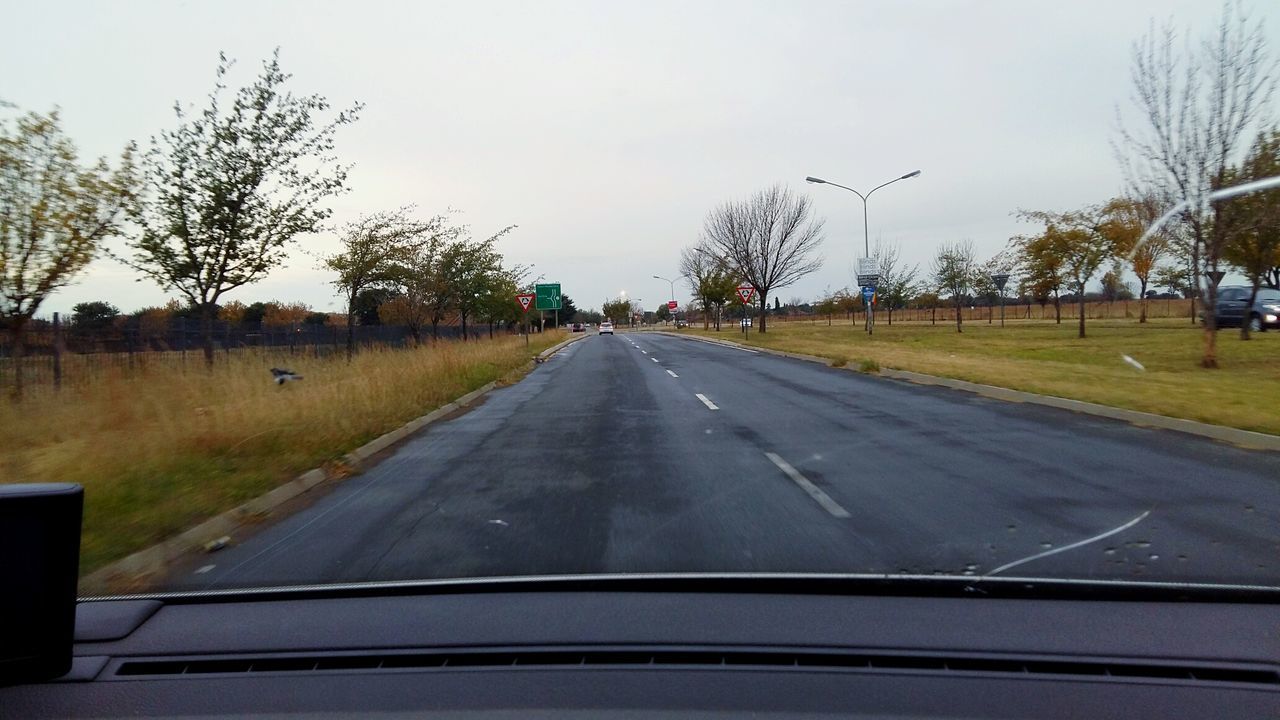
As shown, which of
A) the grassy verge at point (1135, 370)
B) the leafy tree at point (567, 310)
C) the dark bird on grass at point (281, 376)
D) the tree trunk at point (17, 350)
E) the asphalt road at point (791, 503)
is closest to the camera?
the asphalt road at point (791, 503)

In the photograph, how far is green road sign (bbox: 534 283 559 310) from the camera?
149 feet

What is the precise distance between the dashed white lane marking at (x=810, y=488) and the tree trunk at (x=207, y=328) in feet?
43.7

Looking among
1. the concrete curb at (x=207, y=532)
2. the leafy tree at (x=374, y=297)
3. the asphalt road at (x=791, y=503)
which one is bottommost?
the concrete curb at (x=207, y=532)

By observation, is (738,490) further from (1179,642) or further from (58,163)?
(58,163)

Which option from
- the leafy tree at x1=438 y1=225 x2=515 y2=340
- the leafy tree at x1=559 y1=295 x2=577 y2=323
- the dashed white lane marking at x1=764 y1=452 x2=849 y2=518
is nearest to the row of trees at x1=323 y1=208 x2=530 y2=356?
the leafy tree at x1=438 y1=225 x2=515 y2=340

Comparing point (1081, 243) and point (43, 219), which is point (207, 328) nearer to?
point (43, 219)

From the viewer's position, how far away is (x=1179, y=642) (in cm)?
396

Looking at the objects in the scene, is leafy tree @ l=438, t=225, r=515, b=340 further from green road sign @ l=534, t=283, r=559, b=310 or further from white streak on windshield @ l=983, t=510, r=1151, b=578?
white streak on windshield @ l=983, t=510, r=1151, b=578

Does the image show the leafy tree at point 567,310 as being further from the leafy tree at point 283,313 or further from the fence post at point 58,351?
the fence post at point 58,351

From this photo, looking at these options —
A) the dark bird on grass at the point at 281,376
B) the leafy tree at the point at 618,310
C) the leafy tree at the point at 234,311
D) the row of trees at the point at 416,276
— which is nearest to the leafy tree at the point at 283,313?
the leafy tree at the point at 234,311

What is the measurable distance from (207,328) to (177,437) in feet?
31.1

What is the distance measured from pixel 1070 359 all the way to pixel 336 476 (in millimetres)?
23935

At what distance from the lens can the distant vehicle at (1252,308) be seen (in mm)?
33625

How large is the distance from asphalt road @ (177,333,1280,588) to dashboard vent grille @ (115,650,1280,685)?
1.58m
